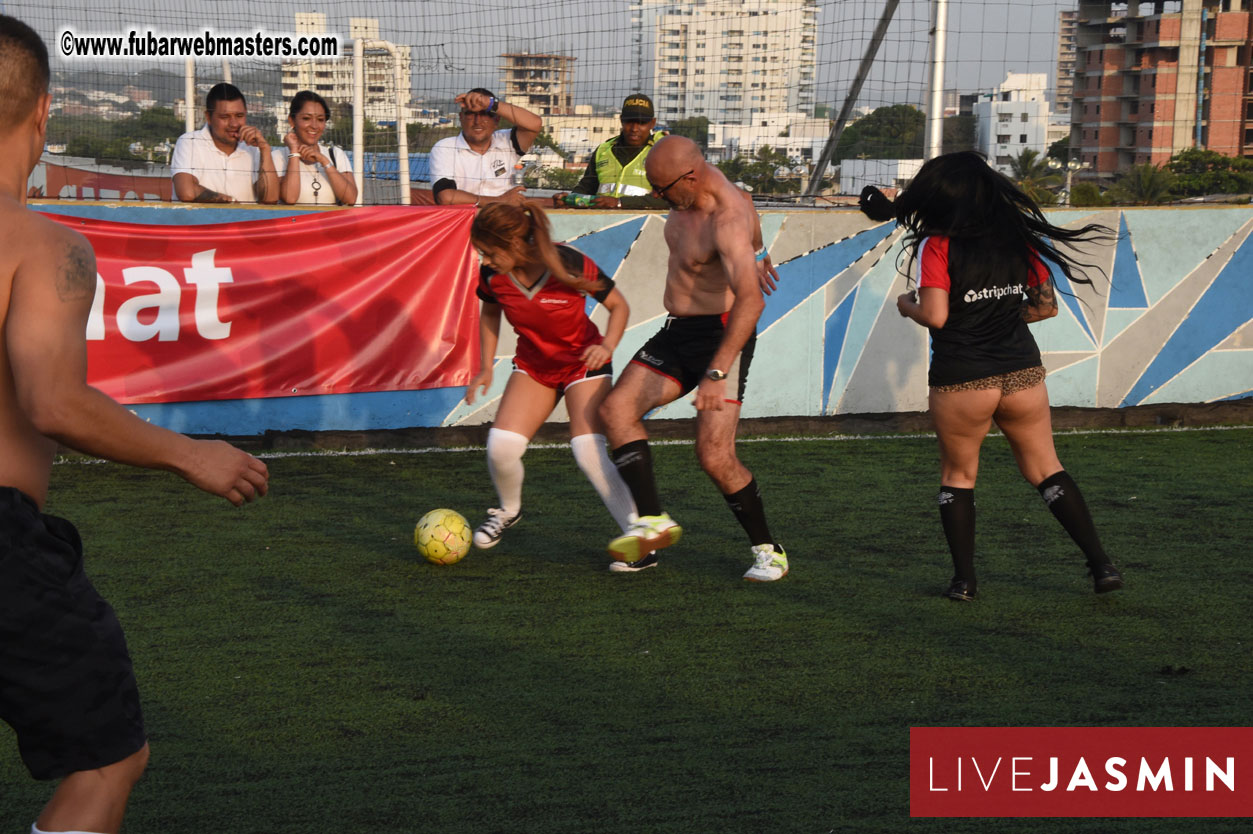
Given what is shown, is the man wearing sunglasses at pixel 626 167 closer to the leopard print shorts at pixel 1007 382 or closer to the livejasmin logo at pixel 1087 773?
the leopard print shorts at pixel 1007 382

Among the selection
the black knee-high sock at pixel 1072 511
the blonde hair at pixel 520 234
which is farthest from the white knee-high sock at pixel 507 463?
the black knee-high sock at pixel 1072 511

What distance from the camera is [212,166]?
9594mm

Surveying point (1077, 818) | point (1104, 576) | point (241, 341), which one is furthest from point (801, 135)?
point (1077, 818)

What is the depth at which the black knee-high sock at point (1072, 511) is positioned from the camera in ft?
18.9

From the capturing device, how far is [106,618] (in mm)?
2662

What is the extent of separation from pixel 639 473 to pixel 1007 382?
1788mm

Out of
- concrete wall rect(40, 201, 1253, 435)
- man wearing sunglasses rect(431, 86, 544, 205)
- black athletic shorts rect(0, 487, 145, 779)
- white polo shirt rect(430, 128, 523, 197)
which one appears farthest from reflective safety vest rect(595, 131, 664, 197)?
black athletic shorts rect(0, 487, 145, 779)

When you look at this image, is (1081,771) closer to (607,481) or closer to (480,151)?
(607,481)

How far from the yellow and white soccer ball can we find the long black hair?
262 centimetres

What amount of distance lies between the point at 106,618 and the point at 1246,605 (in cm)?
484

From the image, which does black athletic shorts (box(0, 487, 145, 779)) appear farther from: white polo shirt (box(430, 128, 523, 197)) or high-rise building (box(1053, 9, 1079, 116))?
high-rise building (box(1053, 9, 1079, 116))

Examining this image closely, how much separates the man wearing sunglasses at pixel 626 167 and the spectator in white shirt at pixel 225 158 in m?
2.20

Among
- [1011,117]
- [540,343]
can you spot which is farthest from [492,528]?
[1011,117]

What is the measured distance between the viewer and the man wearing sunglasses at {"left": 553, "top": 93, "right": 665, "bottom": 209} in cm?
1008
